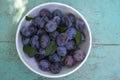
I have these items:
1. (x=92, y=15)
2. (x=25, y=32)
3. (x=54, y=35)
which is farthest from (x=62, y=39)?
(x=92, y=15)

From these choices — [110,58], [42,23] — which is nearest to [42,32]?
[42,23]

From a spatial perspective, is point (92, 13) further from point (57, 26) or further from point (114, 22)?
point (57, 26)

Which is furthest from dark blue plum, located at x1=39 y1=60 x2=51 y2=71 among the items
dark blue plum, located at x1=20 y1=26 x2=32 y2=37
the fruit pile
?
dark blue plum, located at x1=20 y1=26 x2=32 y2=37

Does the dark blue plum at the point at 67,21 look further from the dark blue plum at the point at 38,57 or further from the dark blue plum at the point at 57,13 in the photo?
the dark blue plum at the point at 38,57

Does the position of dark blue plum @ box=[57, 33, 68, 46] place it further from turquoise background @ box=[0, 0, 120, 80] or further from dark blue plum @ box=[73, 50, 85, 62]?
turquoise background @ box=[0, 0, 120, 80]

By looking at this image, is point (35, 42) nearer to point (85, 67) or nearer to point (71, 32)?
point (71, 32)

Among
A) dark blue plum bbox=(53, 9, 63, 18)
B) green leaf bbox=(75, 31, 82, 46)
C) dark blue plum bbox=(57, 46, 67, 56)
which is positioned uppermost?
dark blue plum bbox=(53, 9, 63, 18)

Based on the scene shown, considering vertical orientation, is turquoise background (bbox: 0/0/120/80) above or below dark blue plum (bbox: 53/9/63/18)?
below
